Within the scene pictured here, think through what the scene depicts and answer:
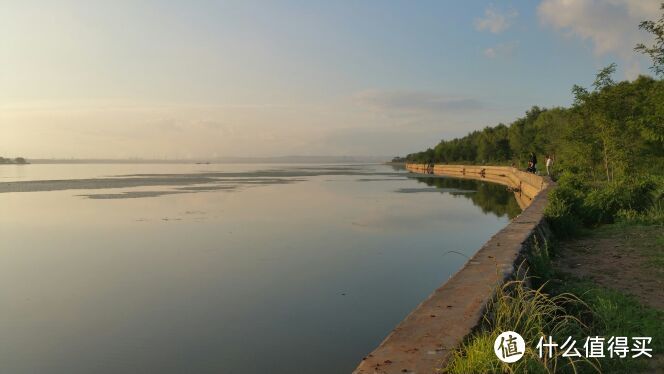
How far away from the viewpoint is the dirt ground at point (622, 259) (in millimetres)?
6535

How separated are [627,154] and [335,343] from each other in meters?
18.1

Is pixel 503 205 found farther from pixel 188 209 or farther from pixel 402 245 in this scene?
pixel 188 209

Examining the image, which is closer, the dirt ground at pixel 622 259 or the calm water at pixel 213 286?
the calm water at pixel 213 286

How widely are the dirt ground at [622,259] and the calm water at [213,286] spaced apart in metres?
2.38

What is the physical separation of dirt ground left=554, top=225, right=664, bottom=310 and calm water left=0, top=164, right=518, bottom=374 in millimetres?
2383

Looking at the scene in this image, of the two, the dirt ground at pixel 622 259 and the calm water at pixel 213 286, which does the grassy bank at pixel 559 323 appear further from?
the calm water at pixel 213 286

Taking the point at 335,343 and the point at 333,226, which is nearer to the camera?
the point at 335,343

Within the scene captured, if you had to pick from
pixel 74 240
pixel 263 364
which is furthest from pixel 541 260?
pixel 74 240

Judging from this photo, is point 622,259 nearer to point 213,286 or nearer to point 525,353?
point 525,353

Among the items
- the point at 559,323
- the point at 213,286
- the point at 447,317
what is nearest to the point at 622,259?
the point at 559,323

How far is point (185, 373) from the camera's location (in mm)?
5414

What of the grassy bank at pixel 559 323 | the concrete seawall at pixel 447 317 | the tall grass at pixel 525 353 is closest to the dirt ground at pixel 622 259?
the grassy bank at pixel 559 323

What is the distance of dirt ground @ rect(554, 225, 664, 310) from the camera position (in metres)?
6.54

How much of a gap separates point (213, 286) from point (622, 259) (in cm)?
712
